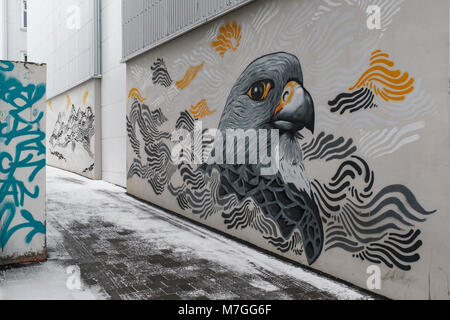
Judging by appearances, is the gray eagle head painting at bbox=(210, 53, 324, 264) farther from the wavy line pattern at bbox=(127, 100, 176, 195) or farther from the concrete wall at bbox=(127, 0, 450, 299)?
the wavy line pattern at bbox=(127, 100, 176, 195)

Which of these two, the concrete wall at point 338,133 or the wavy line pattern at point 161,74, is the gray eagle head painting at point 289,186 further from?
the wavy line pattern at point 161,74

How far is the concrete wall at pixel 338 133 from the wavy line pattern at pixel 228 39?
3cm

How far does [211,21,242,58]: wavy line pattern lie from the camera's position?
6.83 m

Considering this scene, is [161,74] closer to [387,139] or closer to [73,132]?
[387,139]

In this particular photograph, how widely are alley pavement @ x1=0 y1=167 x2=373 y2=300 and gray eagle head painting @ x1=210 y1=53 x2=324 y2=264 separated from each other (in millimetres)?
659

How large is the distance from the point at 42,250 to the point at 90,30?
10900 mm

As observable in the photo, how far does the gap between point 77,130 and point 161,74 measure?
26.3 ft

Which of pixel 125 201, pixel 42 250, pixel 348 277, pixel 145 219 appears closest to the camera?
pixel 348 277

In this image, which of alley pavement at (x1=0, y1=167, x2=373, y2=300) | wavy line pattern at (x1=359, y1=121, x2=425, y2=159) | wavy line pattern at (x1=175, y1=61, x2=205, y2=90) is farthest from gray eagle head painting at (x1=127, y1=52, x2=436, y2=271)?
wavy line pattern at (x1=175, y1=61, x2=205, y2=90)

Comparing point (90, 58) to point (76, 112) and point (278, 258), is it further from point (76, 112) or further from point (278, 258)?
point (278, 258)

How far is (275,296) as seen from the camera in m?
4.36

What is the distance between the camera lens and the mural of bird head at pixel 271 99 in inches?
218

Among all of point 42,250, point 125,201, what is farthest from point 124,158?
point 42,250

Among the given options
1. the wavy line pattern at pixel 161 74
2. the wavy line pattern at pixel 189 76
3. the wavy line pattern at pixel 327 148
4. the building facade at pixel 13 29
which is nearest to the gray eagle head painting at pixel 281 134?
the wavy line pattern at pixel 327 148
